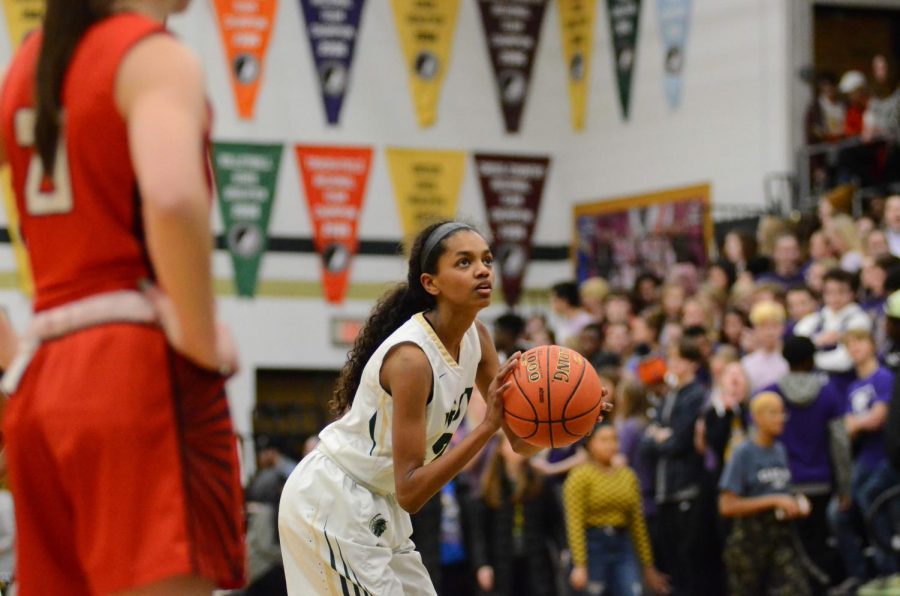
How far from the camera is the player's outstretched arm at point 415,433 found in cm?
471

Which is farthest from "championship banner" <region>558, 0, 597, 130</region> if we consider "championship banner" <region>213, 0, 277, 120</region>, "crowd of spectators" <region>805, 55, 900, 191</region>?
"championship banner" <region>213, 0, 277, 120</region>

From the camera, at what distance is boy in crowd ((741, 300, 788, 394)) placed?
1108cm

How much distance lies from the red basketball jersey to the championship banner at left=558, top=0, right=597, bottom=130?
1753 cm

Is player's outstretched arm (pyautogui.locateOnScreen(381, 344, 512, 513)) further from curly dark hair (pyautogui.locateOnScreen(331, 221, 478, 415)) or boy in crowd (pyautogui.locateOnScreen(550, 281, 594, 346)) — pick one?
boy in crowd (pyautogui.locateOnScreen(550, 281, 594, 346))

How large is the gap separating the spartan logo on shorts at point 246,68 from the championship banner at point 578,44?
4017mm

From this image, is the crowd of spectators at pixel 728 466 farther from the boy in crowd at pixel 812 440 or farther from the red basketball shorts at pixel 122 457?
the red basketball shorts at pixel 122 457

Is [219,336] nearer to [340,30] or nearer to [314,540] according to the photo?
[314,540]

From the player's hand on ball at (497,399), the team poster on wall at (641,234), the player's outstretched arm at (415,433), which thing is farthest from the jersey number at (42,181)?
the team poster on wall at (641,234)

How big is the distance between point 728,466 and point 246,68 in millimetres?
10797

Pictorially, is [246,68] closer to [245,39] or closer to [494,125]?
[245,39]

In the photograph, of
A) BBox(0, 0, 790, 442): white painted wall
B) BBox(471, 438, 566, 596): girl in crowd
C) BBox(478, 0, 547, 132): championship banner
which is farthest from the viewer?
→ BBox(478, 0, 547, 132): championship banner

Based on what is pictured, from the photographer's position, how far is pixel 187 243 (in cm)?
265

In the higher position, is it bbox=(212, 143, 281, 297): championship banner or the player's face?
the player's face

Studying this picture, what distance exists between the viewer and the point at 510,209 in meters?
20.5
